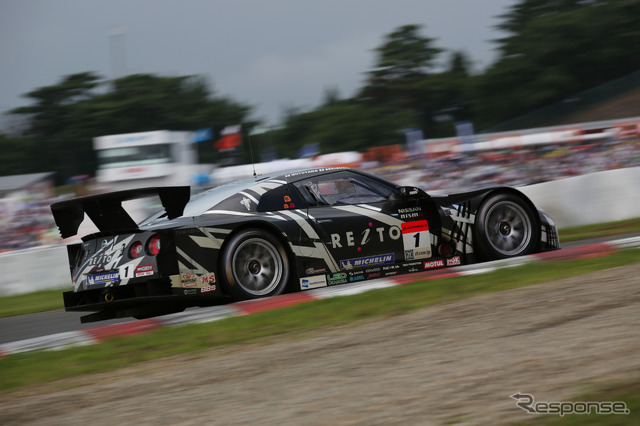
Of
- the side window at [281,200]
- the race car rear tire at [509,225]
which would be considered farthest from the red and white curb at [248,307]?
the side window at [281,200]

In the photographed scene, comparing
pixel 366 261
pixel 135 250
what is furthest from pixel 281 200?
pixel 135 250

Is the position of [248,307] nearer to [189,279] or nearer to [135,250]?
[189,279]

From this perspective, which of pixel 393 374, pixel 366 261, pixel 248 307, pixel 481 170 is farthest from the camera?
pixel 481 170

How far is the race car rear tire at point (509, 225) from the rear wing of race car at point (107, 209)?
2.85 m

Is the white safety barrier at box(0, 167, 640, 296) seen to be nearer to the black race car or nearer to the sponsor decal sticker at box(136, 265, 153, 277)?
the black race car

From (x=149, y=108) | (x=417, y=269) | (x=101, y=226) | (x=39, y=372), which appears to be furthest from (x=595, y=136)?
(x=149, y=108)

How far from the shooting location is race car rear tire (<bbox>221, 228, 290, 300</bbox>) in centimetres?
614

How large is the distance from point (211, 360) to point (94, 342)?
116 cm

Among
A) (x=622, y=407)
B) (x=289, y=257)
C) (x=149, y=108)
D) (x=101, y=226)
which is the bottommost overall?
(x=622, y=407)

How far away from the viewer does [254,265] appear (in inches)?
249

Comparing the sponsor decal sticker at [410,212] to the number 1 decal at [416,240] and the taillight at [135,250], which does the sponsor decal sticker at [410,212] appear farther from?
the taillight at [135,250]

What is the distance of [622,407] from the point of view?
284 cm

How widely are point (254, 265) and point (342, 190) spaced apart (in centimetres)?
119

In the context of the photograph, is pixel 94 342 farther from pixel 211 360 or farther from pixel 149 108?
pixel 149 108
